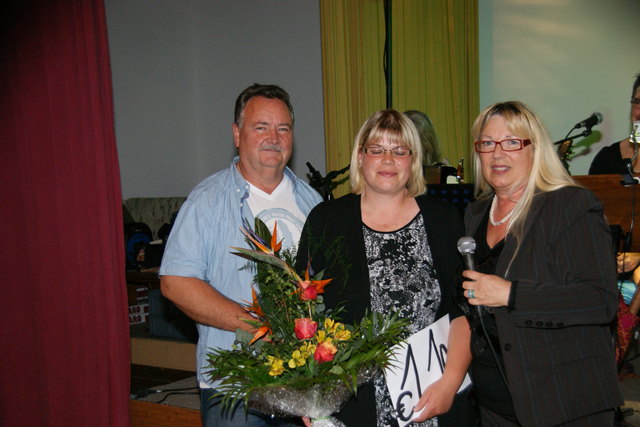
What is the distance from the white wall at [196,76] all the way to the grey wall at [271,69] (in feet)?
0.05

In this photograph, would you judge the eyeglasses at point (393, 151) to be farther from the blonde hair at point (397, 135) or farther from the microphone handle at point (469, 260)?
the microphone handle at point (469, 260)

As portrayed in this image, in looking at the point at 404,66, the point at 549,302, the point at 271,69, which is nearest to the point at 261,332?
the point at 549,302

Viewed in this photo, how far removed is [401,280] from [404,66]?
171 inches

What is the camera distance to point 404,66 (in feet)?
19.2

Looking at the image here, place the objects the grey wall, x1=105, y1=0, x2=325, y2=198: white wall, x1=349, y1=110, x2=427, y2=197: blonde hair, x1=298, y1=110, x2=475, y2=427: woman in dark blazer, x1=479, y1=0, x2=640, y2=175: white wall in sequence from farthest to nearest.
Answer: x1=105, y1=0, x2=325, y2=198: white wall < the grey wall < x1=479, y1=0, x2=640, y2=175: white wall < x1=349, y1=110, x2=427, y2=197: blonde hair < x1=298, y1=110, x2=475, y2=427: woman in dark blazer

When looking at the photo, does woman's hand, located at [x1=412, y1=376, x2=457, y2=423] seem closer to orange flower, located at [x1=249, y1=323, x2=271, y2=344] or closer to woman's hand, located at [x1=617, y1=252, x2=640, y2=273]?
orange flower, located at [x1=249, y1=323, x2=271, y2=344]

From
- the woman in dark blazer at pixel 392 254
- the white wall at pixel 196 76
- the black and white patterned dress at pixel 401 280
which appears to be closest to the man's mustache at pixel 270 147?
the woman in dark blazer at pixel 392 254

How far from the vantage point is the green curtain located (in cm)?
510

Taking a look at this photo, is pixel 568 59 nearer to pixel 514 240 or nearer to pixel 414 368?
pixel 514 240

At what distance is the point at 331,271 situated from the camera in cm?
189

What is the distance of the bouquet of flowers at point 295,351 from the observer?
144cm

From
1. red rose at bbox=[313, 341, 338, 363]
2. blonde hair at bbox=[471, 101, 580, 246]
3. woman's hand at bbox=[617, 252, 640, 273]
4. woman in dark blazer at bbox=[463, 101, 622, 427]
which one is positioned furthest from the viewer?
woman's hand at bbox=[617, 252, 640, 273]

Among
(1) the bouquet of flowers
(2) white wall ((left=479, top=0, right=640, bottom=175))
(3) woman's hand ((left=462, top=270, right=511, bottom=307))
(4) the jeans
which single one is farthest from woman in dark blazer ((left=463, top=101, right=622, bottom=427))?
(2) white wall ((left=479, top=0, right=640, bottom=175))

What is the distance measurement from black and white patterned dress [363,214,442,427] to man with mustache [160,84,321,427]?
12.8 inches
